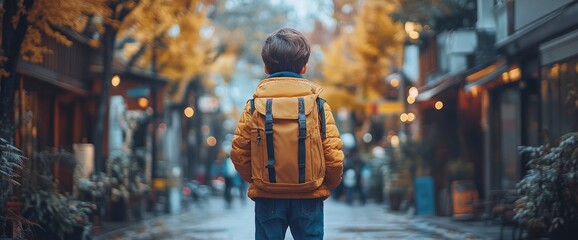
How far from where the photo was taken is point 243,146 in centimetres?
605

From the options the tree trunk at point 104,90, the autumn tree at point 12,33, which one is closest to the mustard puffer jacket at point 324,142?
the autumn tree at point 12,33

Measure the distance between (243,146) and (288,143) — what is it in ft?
0.99

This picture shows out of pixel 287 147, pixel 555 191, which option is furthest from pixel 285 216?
pixel 555 191

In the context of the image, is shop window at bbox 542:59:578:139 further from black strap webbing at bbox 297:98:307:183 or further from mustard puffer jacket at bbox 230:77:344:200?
black strap webbing at bbox 297:98:307:183

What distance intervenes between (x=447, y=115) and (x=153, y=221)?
433 inches

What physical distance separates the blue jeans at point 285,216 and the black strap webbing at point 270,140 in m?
0.22

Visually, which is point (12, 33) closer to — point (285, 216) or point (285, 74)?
point (285, 74)

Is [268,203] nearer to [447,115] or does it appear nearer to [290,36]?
[290,36]

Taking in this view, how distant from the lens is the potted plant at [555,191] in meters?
11.6

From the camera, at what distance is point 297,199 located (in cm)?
607

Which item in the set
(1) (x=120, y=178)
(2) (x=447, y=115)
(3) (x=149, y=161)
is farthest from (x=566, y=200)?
(2) (x=447, y=115)

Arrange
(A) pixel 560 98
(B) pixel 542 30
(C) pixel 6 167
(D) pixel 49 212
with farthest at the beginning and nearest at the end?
(B) pixel 542 30 < (A) pixel 560 98 < (D) pixel 49 212 < (C) pixel 6 167

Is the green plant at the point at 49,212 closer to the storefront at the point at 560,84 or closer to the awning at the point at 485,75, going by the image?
the storefront at the point at 560,84

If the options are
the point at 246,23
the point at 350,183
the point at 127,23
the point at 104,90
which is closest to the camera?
the point at 104,90
